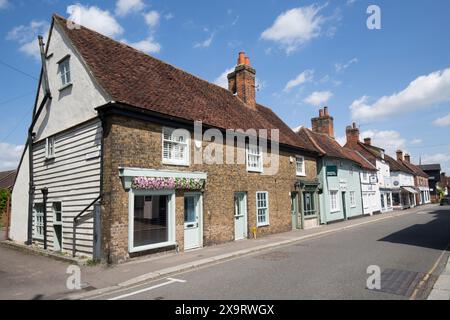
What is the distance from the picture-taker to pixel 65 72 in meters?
13.6

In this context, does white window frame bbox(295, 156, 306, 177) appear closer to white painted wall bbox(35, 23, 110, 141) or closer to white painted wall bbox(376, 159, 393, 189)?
white painted wall bbox(35, 23, 110, 141)

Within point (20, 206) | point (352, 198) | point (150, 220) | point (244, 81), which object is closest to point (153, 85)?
point (150, 220)

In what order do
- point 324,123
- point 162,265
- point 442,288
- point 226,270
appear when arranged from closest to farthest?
1. point 442,288
2. point 226,270
3. point 162,265
4. point 324,123

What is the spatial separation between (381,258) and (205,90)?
1204 cm

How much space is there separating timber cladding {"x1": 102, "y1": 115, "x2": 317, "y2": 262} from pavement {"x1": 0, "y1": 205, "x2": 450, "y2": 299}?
3.11 feet

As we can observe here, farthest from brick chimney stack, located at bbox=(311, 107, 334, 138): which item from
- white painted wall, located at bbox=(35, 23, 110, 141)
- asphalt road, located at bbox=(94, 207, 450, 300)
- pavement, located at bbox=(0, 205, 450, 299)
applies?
white painted wall, located at bbox=(35, 23, 110, 141)

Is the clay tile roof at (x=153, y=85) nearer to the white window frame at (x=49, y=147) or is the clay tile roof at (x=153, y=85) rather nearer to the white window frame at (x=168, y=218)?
the white window frame at (x=168, y=218)

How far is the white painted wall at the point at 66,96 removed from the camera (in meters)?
12.0

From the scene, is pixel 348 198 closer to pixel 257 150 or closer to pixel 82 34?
pixel 257 150

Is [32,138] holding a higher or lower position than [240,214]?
higher

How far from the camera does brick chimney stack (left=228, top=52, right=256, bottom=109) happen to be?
21.3 m

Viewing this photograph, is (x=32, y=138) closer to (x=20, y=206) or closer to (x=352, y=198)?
(x=20, y=206)

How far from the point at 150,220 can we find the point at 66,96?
621 centimetres
